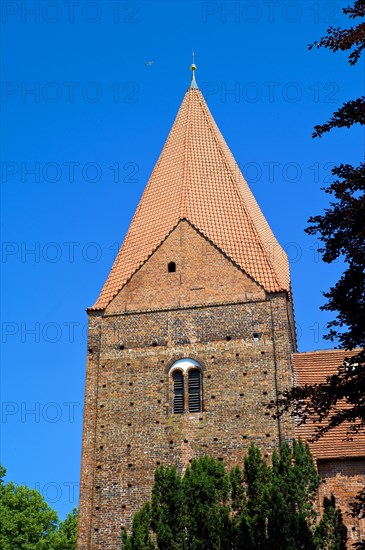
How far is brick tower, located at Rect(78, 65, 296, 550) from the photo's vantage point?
18062 mm

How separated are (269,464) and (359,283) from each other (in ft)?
28.7

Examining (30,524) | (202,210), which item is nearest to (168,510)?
(202,210)

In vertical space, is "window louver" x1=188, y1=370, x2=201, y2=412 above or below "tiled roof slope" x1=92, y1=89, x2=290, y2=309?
below

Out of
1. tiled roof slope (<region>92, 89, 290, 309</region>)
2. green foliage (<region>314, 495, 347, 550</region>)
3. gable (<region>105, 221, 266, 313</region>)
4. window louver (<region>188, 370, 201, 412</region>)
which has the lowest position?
green foliage (<region>314, 495, 347, 550</region>)

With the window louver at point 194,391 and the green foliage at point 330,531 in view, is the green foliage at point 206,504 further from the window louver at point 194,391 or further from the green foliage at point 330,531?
the window louver at point 194,391

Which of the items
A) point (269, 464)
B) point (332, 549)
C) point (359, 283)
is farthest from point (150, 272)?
point (359, 283)

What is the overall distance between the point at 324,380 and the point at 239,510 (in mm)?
5551

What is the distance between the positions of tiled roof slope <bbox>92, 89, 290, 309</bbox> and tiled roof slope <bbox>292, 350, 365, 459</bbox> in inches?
76.7

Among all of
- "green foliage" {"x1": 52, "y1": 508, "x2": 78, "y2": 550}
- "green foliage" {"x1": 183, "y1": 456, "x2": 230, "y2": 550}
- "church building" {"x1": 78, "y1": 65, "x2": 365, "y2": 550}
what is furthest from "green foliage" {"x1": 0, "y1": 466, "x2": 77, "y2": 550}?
"green foliage" {"x1": 183, "y1": 456, "x2": 230, "y2": 550}

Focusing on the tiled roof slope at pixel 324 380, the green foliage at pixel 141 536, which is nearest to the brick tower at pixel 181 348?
the tiled roof slope at pixel 324 380

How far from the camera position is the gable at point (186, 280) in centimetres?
2011

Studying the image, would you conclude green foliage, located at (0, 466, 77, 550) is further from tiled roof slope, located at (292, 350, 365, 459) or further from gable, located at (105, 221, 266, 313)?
tiled roof slope, located at (292, 350, 365, 459)

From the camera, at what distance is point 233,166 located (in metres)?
24.5

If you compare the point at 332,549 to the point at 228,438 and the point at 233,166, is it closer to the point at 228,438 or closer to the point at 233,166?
the point at 228,438
